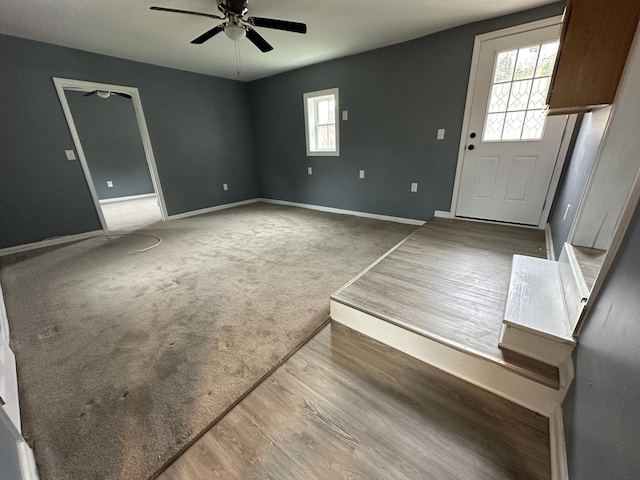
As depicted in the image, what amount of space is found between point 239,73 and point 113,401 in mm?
5039

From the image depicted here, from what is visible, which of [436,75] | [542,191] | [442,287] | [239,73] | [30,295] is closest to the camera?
[442,287]

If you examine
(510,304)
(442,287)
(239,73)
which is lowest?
(442,287)

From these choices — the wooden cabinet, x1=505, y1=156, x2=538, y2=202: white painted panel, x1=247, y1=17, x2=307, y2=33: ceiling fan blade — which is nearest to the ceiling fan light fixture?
x1=247, y1=17, x2=307, y2=33: ceiling fan blade

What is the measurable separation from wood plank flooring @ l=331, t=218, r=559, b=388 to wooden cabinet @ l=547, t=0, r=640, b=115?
4.11 feet

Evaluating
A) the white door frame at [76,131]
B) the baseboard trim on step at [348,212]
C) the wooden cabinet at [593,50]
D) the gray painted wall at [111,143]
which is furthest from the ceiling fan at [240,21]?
the gray painted wall at [111,143]

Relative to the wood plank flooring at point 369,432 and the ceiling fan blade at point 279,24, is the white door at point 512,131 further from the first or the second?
the wood plank flooring at point 369,432

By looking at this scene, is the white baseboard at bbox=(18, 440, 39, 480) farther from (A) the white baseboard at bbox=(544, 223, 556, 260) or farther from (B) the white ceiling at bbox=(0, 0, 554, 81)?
(A) the white baseboard at bbox=(544, 223, 556, 260)

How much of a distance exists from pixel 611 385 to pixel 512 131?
3005 millimetres

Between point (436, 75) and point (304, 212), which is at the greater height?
point (436, 75)

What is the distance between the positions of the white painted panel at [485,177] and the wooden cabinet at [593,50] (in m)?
1.52

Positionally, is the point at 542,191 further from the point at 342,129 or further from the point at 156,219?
the point at 156,219

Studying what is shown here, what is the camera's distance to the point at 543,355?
3.87ft

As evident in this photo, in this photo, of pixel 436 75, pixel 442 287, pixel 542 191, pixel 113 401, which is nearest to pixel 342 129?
pixel 436 75

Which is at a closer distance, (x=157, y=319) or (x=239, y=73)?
(x=157, y=319)
